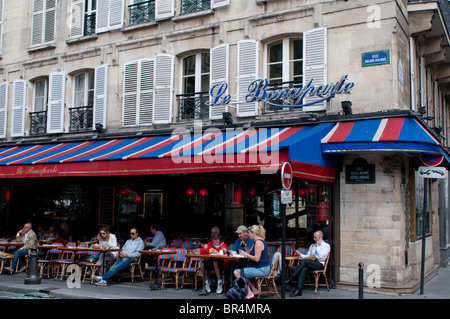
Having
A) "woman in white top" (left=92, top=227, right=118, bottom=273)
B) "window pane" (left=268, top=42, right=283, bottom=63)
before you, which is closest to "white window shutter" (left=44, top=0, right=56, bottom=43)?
"woman in white top" (left=92, top=227, right=118, bottom=273)

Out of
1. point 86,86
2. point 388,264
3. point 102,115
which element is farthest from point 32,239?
point 388,264

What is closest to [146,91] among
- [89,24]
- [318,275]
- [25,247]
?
[89,24]

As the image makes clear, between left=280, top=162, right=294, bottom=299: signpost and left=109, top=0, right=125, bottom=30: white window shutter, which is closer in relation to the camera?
left=280, top=162, right=294, bottom=299: signpost

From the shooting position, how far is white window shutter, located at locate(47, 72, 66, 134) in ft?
48.6

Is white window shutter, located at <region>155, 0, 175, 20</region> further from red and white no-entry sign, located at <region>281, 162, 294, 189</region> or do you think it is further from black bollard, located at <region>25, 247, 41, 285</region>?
red and white no-entry sign, located at <region>281, 162, 294, 189</region>

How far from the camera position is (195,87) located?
12.9m

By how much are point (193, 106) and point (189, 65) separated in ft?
4.03

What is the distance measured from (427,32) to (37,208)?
1283 centimetres

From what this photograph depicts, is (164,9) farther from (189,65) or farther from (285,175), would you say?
(285,175)

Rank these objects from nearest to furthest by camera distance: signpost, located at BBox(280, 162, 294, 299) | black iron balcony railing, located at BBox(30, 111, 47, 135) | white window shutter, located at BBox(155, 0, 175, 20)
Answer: signpost, located at BBox(280, 162, 294, 299)
white window shutter, located at BBox(155, 0, 175, 20)
black iron balcony railing, located at BBox(30, 111, 47, 135)

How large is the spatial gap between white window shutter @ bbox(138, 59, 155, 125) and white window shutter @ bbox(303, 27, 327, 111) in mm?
4296

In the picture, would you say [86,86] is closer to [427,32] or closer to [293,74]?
[293,74]

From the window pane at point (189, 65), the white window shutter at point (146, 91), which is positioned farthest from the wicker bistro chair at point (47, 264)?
the window pane at point (189, 65)

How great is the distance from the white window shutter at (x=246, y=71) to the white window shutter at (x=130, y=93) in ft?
10.5
